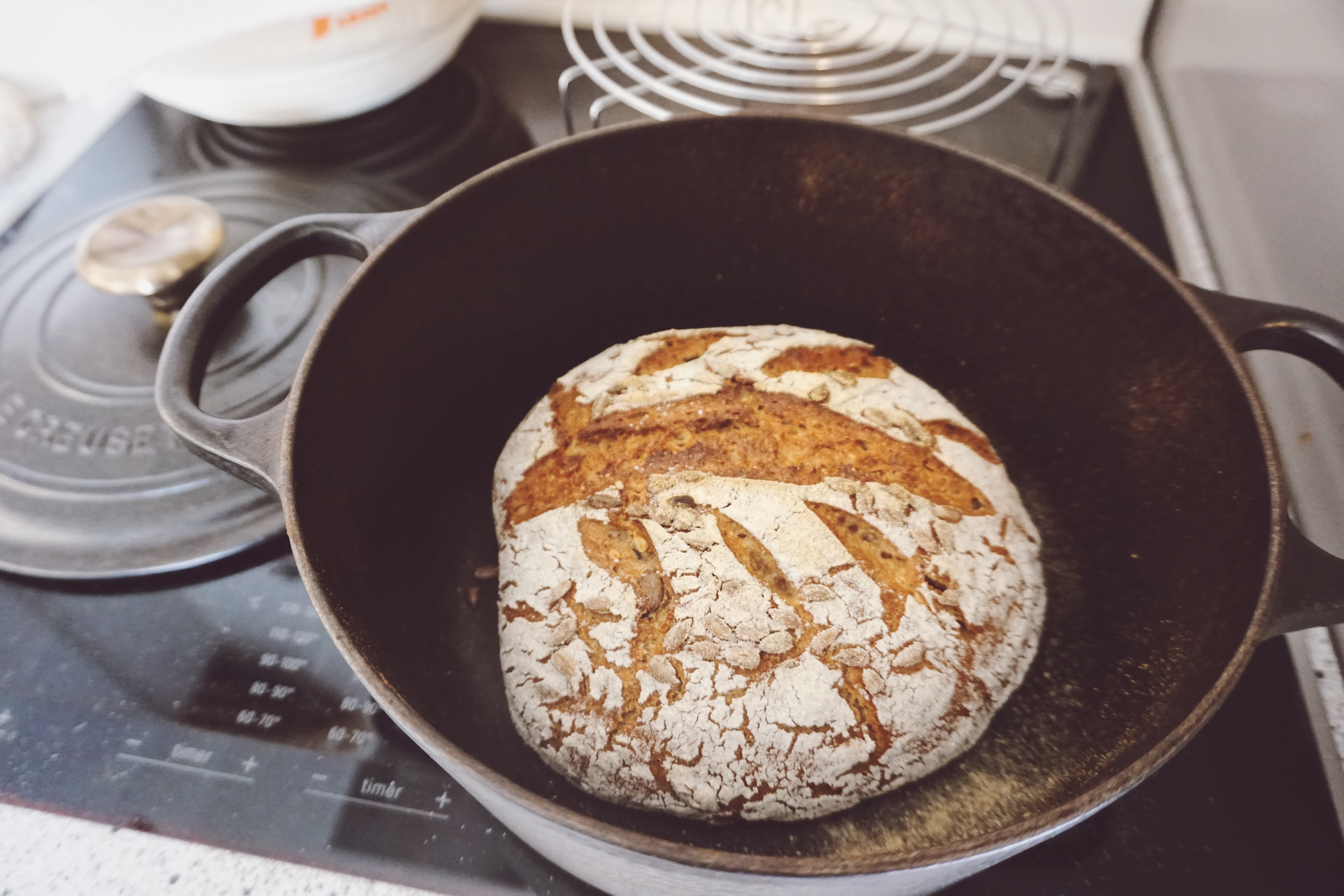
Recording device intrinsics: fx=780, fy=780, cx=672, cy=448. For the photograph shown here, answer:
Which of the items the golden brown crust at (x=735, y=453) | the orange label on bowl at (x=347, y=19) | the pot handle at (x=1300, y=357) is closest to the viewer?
the pot handle at (x=1300, y=357)

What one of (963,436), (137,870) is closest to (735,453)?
(963,436)

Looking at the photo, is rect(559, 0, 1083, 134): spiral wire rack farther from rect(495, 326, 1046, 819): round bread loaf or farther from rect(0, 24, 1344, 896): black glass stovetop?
rect(0, 24, 1344, 896): black glass stovetop

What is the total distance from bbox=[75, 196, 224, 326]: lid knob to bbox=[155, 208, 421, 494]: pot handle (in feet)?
0.72

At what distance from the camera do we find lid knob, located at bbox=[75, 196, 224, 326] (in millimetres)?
819

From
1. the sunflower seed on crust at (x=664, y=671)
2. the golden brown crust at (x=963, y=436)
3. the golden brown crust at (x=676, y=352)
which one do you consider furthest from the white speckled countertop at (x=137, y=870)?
the golden brown crust at (x=963, y=436)

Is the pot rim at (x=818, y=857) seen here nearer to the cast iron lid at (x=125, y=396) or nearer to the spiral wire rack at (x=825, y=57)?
the cast iron lid at (x=125, y=396)

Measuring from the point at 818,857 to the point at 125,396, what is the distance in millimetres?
835

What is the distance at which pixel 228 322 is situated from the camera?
0.65 metres

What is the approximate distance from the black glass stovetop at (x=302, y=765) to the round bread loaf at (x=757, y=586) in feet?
0.37

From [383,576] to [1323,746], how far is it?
2.74 ft

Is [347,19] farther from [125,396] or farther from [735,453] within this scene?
[735,453]

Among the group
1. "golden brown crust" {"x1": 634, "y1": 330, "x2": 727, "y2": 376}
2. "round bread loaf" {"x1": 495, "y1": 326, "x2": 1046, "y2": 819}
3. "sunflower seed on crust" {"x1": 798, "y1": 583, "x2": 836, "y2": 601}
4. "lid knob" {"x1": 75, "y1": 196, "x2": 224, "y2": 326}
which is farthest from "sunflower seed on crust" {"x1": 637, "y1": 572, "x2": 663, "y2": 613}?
"lid knob" {"x1": 75, "y1": 196, "x2": 224, "y2": 326}

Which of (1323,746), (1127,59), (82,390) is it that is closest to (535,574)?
(82,390)

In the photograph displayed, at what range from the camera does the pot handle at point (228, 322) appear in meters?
0.56
